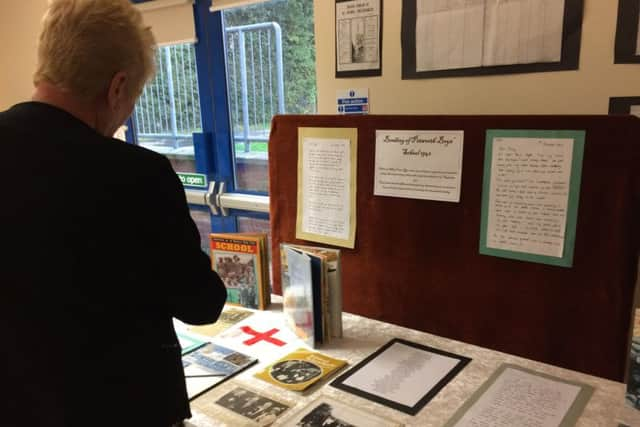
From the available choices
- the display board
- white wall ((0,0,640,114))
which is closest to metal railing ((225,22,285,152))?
white wall ((0,0,640,114))

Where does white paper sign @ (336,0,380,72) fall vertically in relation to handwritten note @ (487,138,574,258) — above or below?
above

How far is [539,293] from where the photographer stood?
105cm

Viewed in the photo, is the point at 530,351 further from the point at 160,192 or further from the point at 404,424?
the point at 160,192

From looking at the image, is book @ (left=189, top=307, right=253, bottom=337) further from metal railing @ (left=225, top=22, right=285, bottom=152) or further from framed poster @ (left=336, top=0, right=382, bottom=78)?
metal railing @ (left=225, top=22, right=285, bottom=152)

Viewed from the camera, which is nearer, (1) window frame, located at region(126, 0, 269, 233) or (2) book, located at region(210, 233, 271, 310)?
(2) book, located at region(210, 233, 271, 310)

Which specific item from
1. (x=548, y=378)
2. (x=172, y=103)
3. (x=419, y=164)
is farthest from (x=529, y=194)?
(x=172, y=103)

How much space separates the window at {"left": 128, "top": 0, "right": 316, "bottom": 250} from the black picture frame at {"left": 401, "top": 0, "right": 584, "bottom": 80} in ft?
2.45

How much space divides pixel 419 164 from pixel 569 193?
1.06ft

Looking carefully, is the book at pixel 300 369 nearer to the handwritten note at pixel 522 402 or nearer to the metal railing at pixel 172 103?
the handwritten note at pixel 522 402

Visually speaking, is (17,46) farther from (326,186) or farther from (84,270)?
(84,270)

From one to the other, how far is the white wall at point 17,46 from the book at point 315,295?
2256 millimetres

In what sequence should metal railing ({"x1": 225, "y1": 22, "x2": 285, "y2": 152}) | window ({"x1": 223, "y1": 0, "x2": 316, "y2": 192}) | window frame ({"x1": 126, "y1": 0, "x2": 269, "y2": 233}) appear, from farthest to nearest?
window frame ({"x1": 126, "y1": 0, "x2": 269, "y2": 233}) < metal railing ({"x1": 225, "y1": 22, "x2": 285, "y2": 152}) < window ({"x1": 223, "y1": 0, "x2": 316, "y2": 192})

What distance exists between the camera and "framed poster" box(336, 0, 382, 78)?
1354 mm

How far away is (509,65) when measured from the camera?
3.86ft
